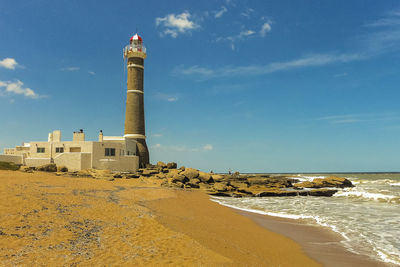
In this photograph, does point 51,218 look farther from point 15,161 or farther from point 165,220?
point 15,161

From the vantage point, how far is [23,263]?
5.75 m

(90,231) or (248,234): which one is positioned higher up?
(90,231)

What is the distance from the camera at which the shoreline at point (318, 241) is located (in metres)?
7.81

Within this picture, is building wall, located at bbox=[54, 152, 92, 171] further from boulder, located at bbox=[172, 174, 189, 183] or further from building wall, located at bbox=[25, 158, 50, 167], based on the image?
boulder, located at bbox=[172, 174, 189, 183]

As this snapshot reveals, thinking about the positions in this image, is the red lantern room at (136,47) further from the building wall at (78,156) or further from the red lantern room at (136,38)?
the building wall at (78,156)

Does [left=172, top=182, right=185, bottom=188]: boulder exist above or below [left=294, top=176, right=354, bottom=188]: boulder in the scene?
above

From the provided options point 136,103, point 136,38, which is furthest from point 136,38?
point 136,103

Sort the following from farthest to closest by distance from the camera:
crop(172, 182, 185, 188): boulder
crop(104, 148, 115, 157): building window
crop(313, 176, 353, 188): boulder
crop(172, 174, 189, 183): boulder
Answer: crop(313, 176, 353, 188): boulder, crop(104, 148, 115, 157): building window, crop(172, 174, 189, 183): boulder, crop(172, 182, 185, 188): boulder

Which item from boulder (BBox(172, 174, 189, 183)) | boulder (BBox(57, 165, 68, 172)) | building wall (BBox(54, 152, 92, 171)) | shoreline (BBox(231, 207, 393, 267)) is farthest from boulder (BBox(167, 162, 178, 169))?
shoreline (BBox(231, 207, 393, 267))

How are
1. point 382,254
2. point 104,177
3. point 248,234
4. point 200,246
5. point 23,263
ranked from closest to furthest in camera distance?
1. point 23,263
2. point 200,246
3. point 382,254
4. point 248,234
5. point 104,177

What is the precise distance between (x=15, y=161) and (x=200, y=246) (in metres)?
31.5

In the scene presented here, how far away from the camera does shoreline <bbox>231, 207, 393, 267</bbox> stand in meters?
7.81

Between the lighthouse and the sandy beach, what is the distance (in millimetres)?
27772

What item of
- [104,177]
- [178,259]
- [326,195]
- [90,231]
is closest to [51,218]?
[90,231]
